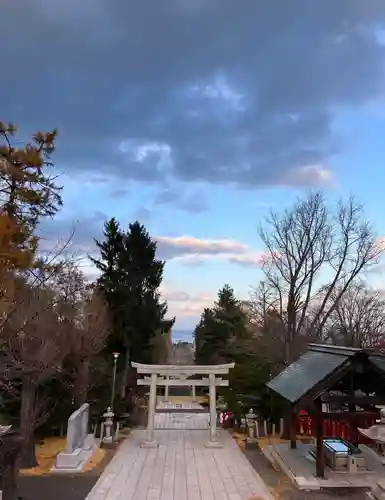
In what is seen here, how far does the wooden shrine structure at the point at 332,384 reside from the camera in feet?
36.9

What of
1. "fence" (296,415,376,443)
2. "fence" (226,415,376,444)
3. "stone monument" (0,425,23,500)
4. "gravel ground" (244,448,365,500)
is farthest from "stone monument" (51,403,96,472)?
"fence" (296,415,376,443)

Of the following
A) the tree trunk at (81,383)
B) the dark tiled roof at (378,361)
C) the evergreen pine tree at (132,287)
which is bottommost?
the tree trunk at (81,383)

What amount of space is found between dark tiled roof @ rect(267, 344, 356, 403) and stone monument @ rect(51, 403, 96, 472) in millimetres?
5703

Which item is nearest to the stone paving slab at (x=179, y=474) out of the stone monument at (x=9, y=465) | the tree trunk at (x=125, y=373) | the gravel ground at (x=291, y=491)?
the gravel ground at (x=291, y=491)

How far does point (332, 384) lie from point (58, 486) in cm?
680

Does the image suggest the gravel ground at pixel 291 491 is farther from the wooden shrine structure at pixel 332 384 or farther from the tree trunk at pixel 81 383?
the tree trunk at pixel 81 383

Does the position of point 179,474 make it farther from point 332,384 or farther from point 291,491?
point 332,384

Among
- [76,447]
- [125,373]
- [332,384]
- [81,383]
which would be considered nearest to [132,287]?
[125,373]

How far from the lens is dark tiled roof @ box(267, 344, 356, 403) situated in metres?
11.4

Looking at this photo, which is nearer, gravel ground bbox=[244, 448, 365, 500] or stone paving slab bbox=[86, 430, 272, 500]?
gravel ground bbox=[244, 448, 365, 500]

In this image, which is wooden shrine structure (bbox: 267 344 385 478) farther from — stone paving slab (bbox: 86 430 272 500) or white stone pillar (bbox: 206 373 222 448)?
white stone pillar (bbox: 206 373 222 448)

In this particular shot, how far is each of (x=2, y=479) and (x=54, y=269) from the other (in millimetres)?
4168

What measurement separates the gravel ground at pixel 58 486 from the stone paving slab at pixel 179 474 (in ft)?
0.83

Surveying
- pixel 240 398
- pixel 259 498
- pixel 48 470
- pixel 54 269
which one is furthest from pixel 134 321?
pixel 54 269
